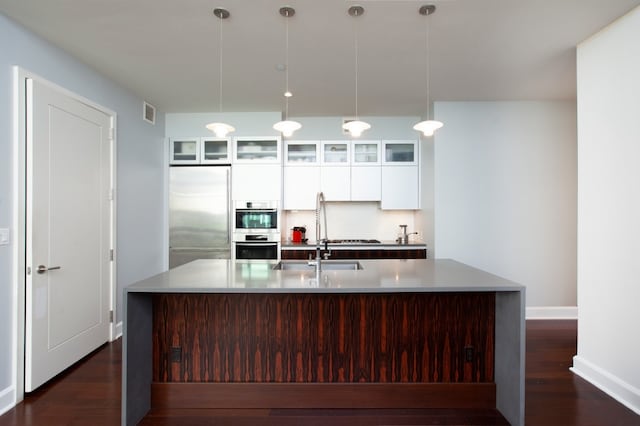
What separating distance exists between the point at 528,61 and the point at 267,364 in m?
3.40

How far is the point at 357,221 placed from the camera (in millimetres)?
5141

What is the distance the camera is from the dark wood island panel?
231 cm

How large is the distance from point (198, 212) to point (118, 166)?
4.01ft

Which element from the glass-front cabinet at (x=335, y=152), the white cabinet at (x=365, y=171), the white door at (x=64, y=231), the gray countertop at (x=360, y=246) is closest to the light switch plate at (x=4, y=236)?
the white door at (x=64, y=231)

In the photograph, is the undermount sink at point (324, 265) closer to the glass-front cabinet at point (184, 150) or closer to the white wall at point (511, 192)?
the white wall at point (511, 192)

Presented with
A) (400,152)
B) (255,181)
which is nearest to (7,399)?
(255,181)

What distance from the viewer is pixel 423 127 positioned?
239cm

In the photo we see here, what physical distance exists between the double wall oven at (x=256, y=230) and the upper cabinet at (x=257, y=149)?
58 cm

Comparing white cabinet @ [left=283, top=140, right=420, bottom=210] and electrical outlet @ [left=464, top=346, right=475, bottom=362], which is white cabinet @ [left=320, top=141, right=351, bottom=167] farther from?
electrical outlet @ [left=464, top=346, right=475, bottom=362]

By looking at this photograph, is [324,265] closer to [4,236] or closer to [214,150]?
[4,236]

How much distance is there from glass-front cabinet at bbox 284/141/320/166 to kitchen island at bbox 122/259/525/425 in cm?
272

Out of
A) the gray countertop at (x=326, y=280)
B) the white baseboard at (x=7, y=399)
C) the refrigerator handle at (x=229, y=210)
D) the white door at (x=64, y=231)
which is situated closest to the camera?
the gray countertop at (x=326, y=280)

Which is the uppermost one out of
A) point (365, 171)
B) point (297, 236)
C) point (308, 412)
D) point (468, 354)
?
point (365, 171)

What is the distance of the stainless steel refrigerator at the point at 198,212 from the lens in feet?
14.9
